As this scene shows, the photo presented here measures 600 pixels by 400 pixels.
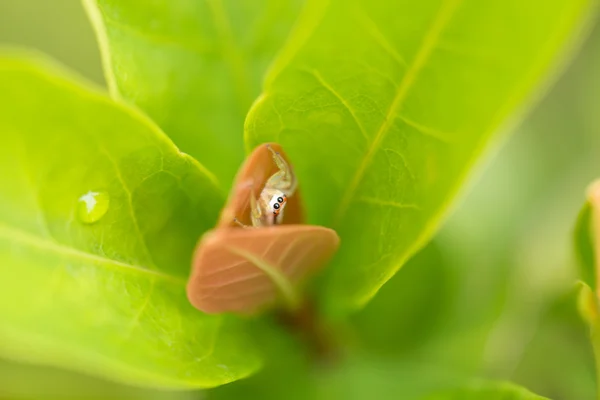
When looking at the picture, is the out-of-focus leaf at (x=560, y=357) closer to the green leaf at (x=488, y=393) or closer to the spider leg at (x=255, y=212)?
the green leaf at (x=488, y=393)

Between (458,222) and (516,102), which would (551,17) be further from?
(458,222)

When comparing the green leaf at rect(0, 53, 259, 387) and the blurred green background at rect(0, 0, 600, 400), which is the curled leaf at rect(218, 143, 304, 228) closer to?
the green leaf at rect(0, 53, 259, 387)

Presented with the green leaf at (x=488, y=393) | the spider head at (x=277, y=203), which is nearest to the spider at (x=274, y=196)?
the spider head at (x=277, y=203)

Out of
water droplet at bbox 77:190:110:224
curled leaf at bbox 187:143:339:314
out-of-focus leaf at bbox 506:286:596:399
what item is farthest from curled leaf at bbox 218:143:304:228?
out-of-focus leaf at bbox 506:286:596:399

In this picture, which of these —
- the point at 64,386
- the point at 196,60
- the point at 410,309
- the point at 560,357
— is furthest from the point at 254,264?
the point at 64,386

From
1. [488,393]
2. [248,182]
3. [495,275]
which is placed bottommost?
[488,393]

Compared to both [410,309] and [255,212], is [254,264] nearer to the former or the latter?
[255,212]

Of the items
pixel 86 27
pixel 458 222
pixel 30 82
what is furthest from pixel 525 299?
pixel 86 27
